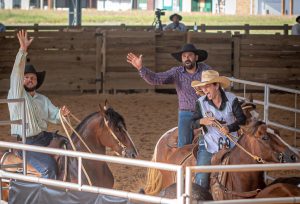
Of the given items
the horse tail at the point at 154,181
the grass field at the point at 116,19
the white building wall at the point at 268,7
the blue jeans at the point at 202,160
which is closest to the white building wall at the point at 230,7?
the white building wall at the point at 268,7

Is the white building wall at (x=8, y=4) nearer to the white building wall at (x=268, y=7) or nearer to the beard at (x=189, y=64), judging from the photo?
the white building wall at (x=268, y=7)

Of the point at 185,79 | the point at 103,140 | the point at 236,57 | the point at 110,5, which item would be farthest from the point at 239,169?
the point at 110,5

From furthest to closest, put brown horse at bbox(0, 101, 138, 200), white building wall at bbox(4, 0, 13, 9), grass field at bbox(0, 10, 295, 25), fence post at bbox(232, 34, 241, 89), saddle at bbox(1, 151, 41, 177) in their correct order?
white building wall at bbox(4, 0, 13, 9) → grass field at bbox(0, 10, 295, 25) → fence post at bbox(232, 34, 241, 89) → brown horse at bbox(0, 101, 138, 200) → saddle at bbox(1, 151, 41, 177)

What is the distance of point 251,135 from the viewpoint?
7.02m

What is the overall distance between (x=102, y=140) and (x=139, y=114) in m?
9.00

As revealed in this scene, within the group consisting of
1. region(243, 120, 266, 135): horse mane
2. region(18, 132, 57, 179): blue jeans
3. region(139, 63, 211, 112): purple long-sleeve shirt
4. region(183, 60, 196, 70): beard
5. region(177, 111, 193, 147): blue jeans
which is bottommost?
region(18, 132, 57, 179): blue jeans

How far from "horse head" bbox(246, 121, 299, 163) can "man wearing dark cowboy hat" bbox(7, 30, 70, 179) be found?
1.90m

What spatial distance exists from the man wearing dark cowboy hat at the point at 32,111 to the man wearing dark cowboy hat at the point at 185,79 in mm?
1155

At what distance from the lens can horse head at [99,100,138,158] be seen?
812 cm

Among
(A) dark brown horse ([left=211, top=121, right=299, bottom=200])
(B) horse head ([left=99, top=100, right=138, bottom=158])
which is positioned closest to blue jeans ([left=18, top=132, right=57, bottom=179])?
(B) horse head ([left=99, top=100, right=138, bottom=158])

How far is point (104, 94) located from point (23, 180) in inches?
556

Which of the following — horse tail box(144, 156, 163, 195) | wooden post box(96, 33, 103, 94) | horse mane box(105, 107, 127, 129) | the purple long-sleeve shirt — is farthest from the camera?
wooden post box(96, 33, 103, 94)

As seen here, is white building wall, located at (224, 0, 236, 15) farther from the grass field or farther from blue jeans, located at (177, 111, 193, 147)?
blue jeans, located at (177, 111, 193, 147)

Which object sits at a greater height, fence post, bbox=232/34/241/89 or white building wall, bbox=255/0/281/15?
white building wall, bbox=255/0/281/15
